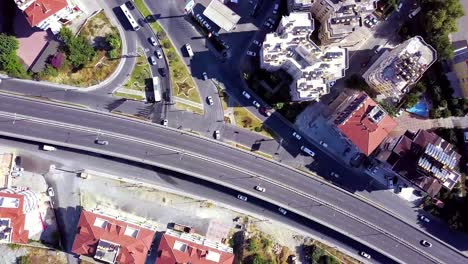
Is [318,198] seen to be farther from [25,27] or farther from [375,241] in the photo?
[25,27]

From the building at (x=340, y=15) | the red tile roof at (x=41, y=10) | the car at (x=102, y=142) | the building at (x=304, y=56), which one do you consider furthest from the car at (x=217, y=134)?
the red tile roof at (x=41, y=10)

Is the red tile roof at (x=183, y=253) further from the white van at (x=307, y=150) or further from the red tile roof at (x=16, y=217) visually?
the white van at (x=307, y=150)

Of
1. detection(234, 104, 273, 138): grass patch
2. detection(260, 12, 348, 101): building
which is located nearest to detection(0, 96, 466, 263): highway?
detection(234, 104, 273, 138): grass patch

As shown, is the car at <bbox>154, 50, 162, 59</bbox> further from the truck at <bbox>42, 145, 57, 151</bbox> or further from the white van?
the white van

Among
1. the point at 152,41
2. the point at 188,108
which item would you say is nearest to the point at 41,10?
the point at 152,41

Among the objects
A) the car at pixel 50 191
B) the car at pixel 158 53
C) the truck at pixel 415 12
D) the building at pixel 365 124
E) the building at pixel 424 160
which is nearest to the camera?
the building at pixel 365 124

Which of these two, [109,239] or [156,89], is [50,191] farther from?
[156,89]
